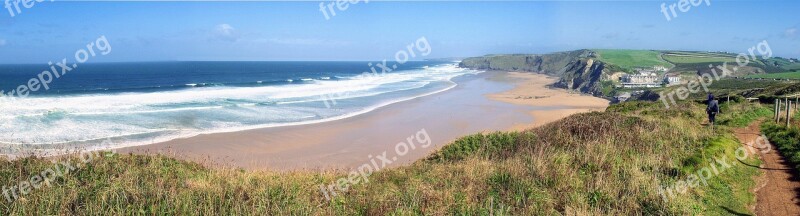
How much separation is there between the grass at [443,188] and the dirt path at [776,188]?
215 mm

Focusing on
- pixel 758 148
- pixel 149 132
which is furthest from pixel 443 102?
pixel 758 148

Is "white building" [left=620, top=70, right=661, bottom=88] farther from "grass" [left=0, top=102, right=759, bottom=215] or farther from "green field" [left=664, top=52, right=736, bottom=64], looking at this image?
"grass" [left=0, top=102, right=759, bottom=215]

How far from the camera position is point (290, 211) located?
5.95m

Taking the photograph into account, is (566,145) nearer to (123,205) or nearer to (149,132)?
(123,205)

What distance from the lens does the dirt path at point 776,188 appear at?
269 inches

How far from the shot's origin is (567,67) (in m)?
97.0

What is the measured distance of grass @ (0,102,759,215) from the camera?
19.7 ft

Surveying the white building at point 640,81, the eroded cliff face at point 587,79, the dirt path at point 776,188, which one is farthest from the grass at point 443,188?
the white building at point 640,81

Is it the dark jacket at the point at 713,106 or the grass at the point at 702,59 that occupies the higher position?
the dark jacket at the point at 713,106

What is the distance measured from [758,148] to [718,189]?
4.86 m

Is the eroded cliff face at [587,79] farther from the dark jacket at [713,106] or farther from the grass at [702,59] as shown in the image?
the dark jacket at [713,106]

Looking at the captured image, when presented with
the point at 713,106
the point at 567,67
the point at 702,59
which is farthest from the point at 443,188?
the point at 702,59

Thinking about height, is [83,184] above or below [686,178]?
above

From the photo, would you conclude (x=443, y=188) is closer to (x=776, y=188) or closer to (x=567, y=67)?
(x=776, y=188)
